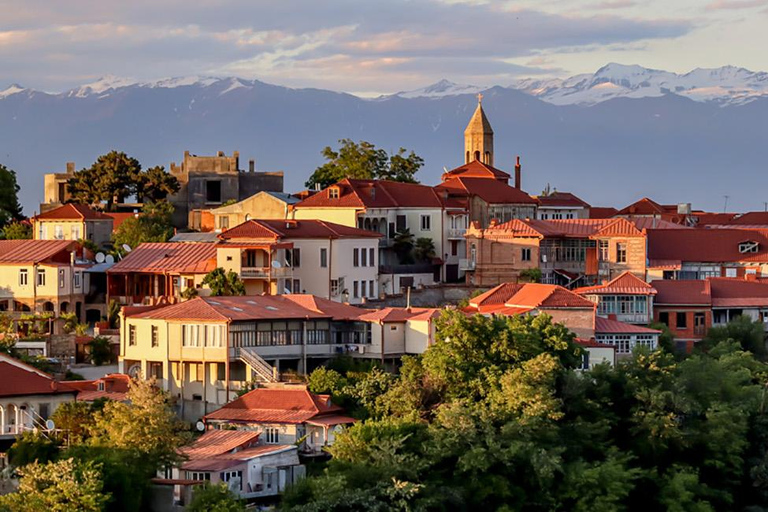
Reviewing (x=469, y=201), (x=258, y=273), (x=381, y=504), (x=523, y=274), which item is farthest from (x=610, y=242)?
(x=381, y=504)

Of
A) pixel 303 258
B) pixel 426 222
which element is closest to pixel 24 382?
pixel 303 258

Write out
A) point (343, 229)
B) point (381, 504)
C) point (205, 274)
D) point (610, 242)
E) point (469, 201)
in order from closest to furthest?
point (381, 504) → point (205, 274) → point (343, 229) → point (610, 242) → point (469, 201)

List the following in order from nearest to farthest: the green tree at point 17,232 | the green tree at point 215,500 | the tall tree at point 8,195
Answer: the green tree at point 215,500 → the green tree at point 17,232 → the tall tree at point 8,195

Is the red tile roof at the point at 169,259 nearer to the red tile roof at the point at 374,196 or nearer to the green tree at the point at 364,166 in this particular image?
the red tile roof at the point at 374,196

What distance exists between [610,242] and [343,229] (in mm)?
11662

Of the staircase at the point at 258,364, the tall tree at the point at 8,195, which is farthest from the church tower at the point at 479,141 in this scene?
the staircase at the point at 258,364

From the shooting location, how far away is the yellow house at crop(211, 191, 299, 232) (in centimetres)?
7988

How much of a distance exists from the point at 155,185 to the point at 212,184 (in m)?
4.36

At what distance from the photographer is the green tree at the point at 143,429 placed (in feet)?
158

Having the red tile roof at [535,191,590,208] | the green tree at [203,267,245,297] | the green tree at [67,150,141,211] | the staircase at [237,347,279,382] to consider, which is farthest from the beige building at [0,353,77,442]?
the red tile roof at [535,191,590,208]

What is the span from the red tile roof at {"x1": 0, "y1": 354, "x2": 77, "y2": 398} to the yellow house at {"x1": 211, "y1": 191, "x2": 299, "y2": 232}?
25900 mm

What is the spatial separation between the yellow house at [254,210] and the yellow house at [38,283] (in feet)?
36.7

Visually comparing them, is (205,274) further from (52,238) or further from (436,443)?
(436,443)

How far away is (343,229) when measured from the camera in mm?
71938
